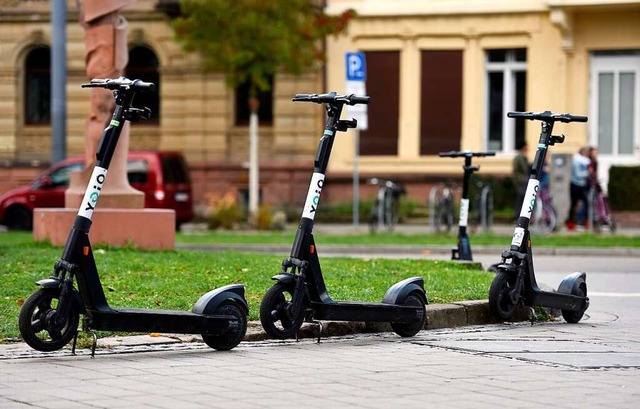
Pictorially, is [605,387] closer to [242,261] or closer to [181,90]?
[242,261]

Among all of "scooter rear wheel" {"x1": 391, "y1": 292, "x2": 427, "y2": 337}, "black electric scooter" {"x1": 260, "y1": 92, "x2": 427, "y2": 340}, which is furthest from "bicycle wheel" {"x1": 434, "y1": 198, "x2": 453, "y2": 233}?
"black electric scooter" {"x1": 260, "y1": 92, "x2": 427, "y2": 340}

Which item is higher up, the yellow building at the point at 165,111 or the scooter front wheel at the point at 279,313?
the yellow building at the point at 165,111

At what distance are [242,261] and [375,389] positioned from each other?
7.53 metres

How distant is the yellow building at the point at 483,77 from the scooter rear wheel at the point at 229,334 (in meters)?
24.6

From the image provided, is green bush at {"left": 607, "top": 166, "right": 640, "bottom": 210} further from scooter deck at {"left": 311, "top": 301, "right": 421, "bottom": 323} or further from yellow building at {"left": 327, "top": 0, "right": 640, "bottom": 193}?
scooter deck at {"left": 311, "top": 301, "right": 421, "bottom": 323}

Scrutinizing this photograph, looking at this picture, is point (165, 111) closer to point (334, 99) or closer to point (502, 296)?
point (502, 296)

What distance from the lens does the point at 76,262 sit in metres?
9.09

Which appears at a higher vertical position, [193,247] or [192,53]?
[192,53]

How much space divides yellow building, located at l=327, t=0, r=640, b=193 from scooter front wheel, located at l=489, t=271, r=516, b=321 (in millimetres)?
22301

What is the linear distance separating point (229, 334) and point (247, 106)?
26343mm

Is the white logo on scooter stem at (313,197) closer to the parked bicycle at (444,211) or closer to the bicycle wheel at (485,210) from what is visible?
the parked bicycle at (444,211)

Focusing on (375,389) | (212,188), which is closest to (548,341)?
(375,389)

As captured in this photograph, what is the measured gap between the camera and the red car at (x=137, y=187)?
3002 centimetres

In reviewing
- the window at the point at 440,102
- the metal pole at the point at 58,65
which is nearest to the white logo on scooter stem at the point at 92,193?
the metal pole at the point at 58,65
